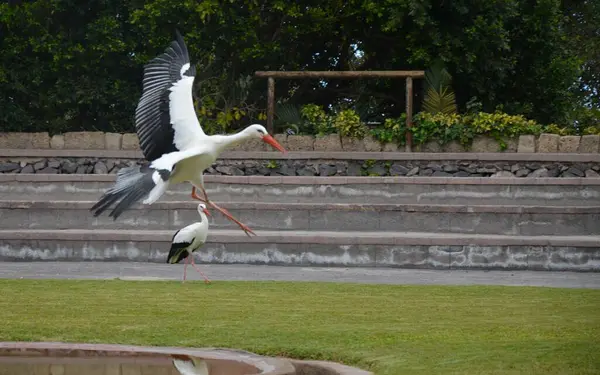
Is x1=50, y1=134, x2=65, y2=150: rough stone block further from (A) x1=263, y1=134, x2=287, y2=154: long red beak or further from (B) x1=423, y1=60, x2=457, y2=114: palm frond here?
(A) x1=263, y1=134, x2=287, y2=154: long red beak

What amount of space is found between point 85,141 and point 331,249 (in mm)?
6893

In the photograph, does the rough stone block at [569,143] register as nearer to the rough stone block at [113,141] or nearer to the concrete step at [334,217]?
the concrete step at [334,217]

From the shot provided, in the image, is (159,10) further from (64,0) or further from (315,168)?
(315,168)

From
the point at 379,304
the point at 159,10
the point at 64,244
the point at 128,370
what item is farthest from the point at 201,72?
the point at 128,370

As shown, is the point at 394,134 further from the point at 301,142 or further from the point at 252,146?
the point at 252,146

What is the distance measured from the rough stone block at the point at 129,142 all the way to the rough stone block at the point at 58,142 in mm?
1144

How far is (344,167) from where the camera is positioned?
20.8 m

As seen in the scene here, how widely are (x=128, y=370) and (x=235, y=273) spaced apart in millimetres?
7176

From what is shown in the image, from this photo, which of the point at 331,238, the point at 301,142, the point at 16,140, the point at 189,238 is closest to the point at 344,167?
the point at 301,142

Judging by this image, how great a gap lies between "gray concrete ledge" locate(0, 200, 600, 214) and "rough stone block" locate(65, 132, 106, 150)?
293 cm

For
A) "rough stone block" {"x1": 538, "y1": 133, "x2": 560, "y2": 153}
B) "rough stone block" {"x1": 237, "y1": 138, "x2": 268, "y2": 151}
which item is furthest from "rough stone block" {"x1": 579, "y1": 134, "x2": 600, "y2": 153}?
"rough stone block" {"x1": 237, "y1": 138, "x2": 268, "y2": 151}

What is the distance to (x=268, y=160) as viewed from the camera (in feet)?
68.6

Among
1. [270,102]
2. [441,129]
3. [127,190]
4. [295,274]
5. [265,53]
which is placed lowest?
[295,274]

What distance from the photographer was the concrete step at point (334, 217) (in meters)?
17.8
